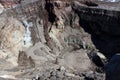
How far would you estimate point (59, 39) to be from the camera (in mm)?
25719

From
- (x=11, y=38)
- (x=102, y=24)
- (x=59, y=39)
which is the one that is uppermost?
(x=102, y=24)

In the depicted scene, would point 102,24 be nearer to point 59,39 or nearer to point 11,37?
point 59,39

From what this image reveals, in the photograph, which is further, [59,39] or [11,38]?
[59,39]

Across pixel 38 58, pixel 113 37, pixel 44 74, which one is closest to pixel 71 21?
pixel 113 37

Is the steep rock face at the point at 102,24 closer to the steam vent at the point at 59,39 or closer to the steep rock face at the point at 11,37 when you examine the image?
the steam vent at the point at 59,39

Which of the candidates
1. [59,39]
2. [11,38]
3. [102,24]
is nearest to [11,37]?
[11,38]

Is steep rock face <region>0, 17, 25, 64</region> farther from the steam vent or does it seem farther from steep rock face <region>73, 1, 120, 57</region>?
steep rock face <region>73, 1, 120, 57</region>

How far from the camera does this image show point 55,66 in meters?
20.0

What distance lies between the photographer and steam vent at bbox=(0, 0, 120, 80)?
19.5 m

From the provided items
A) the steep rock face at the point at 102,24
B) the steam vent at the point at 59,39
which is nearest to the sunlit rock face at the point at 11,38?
the steam vent at the point at 59,39

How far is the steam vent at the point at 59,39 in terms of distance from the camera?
19.5 metres

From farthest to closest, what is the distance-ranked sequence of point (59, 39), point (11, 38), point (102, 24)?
point (59, 39) < point (102, 24) < point (11, 38)

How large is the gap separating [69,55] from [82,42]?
235 centimetres

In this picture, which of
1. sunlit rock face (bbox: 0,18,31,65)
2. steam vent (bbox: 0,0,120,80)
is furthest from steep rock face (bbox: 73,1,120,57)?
sunlit rock face (bbox: 0,18,31,65)
